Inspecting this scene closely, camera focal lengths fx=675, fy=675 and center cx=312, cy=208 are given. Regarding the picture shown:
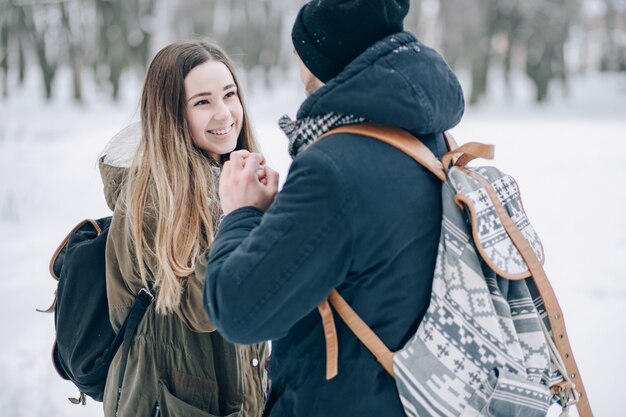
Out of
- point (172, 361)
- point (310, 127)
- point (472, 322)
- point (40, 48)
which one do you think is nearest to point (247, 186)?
point (310, 127)

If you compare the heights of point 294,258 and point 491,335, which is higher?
point 294,258

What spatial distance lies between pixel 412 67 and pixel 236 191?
1.66ft

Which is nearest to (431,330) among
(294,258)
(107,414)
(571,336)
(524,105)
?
(294,258)

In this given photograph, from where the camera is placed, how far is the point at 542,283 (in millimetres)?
1544

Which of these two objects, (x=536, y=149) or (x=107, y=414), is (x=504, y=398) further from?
(x=536, y=149)

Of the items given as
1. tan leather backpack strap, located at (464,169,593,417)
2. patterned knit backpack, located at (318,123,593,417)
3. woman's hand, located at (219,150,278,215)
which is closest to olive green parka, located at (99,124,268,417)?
woman's hand, located at (219,150,278,215)

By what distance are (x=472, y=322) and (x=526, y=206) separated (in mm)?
8042

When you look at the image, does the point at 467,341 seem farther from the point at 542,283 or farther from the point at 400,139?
the point at 400,139

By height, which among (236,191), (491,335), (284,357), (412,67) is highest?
(412,67)

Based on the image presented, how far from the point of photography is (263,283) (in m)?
1.40

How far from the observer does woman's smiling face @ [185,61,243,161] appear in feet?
8.33

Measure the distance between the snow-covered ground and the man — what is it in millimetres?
1532

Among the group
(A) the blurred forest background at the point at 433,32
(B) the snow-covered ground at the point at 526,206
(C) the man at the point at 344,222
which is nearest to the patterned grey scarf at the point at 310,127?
(C) the man at the point at 344,222

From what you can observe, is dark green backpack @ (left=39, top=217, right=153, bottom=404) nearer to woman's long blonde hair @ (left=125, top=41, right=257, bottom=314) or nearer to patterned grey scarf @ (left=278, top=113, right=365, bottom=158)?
woman's long blonde hair @ (left=125, top=41, right=257, bottom=314)
